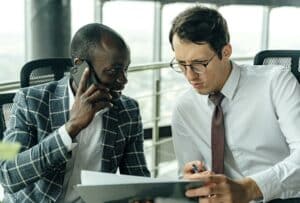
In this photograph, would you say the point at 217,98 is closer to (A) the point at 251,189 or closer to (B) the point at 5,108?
(A) the point at 251,189

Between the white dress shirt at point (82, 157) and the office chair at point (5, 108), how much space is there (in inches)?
7.8

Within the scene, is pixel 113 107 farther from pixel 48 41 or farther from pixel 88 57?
pixel 48 41

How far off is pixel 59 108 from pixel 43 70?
0.68ft

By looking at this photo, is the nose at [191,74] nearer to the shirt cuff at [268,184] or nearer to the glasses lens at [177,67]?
the glasses lens at [177,67]

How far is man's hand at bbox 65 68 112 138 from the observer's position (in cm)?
128

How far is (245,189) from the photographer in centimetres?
123

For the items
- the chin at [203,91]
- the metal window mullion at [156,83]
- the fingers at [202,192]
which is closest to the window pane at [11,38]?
the metal window mullion at [156,83]

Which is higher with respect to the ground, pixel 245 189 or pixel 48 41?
pixel 48 41

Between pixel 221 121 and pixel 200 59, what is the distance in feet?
0.72

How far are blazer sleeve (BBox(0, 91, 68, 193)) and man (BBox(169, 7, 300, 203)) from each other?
37 centimetres

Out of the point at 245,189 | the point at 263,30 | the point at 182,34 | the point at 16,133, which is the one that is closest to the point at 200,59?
the point at 182,34

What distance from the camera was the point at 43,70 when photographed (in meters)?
1.53

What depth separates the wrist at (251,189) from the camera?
1.24 meters

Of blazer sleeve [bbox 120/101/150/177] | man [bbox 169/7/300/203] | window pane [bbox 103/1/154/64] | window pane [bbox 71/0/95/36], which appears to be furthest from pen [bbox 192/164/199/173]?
window pane [bbox 103/1/154/64]
